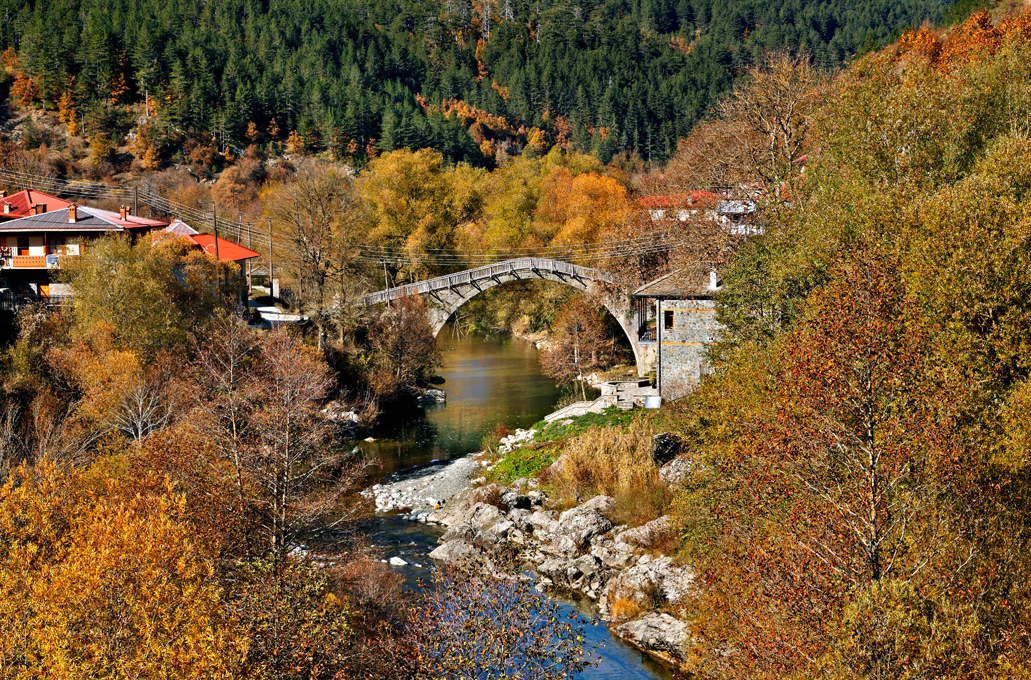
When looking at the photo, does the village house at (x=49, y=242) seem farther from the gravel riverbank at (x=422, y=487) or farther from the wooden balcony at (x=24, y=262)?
the gravel riverbank at (x=422, y=487)

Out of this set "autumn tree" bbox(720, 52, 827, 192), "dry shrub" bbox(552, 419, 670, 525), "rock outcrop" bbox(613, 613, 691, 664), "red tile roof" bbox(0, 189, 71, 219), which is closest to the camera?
"rock outcrop" bbox(613, 613, 691, 664)

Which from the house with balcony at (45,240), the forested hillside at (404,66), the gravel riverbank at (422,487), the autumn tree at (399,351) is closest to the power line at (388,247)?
the house with balcony at (45,240)

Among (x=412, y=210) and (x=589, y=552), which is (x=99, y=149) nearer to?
(x=412, y=210)

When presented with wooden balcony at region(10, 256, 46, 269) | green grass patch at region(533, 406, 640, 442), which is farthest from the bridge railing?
wooden balcony at region(10, 256, 46, 269)

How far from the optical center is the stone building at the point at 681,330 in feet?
109

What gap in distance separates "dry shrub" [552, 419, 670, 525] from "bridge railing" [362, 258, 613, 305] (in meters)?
16.8

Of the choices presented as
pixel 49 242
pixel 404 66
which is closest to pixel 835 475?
pixel 49 242

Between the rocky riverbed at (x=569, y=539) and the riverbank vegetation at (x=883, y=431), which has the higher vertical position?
the riverbank vegetation at (x=883, y=431)

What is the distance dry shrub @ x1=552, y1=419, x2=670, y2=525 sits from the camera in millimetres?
25219

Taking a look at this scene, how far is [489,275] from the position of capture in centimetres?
4741

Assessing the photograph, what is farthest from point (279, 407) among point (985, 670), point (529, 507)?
point (985, 670)

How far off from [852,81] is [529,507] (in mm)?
14760

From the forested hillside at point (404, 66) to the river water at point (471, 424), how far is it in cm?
4128

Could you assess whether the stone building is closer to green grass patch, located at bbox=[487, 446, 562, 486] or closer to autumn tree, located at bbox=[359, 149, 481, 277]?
green grass patch, located at bbox=[487, 446, 562, 486]
